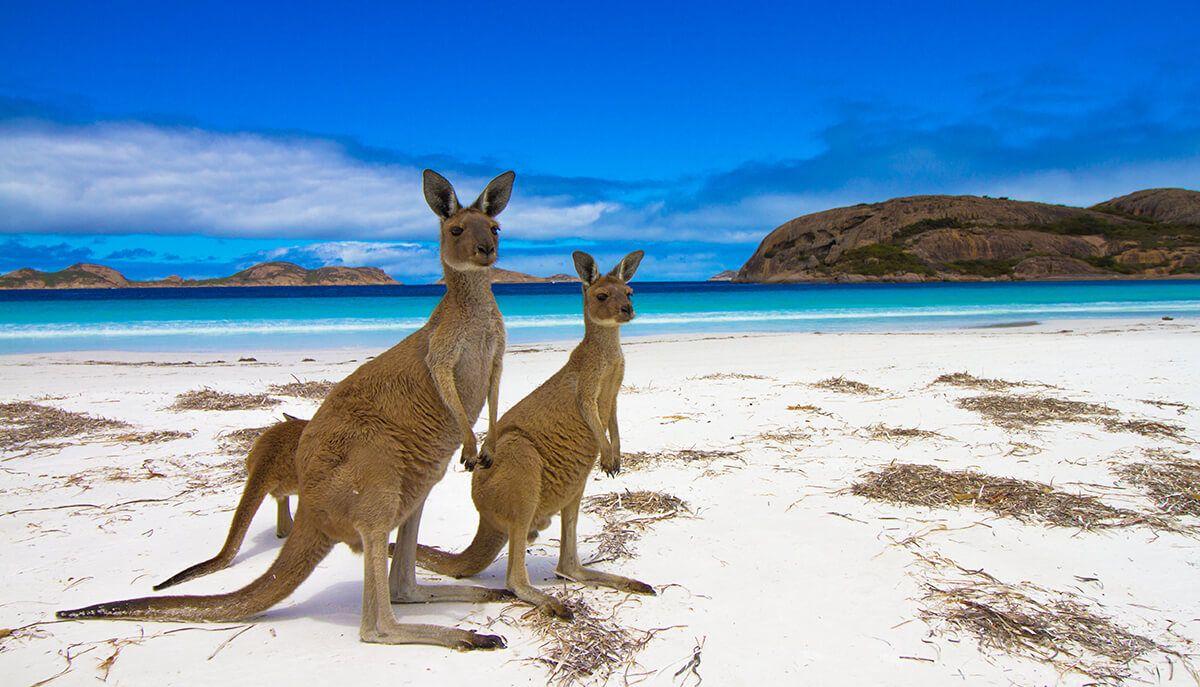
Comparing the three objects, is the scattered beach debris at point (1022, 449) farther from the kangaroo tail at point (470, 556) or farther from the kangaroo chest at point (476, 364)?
the kangaroo chest at point (476, 364)

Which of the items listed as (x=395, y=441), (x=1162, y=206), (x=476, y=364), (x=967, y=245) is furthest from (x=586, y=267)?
(x=1162, y=206)

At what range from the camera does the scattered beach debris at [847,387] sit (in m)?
8.21

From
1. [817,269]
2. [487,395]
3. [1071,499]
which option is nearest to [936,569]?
[1071,499]

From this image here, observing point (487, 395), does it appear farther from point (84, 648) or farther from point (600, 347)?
point (84, 648)

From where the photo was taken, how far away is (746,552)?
12.0 feet

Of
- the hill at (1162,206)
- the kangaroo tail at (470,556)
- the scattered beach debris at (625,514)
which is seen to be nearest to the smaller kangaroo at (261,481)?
the kangaroo tail at (470,556)

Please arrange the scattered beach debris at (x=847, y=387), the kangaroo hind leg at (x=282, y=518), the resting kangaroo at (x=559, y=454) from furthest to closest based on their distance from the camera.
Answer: the scattered beach debris at (x=847, y=387) → the kangaroo hind leg at (x=282, y=518) → the resting kangaroo at (x=559, y=454)

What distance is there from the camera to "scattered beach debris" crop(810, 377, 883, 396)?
821 cm

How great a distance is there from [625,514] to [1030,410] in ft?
16.0

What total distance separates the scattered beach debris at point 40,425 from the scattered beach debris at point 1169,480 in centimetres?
858

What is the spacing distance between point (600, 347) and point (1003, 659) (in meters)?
2.07

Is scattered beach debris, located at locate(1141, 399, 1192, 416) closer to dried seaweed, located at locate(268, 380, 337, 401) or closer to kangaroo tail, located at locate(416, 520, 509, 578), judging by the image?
kangaroo tail, located at locate(416, 520, 509, 578)

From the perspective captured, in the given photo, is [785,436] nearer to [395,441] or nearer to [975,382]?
[975,382]

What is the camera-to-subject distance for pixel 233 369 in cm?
1163
